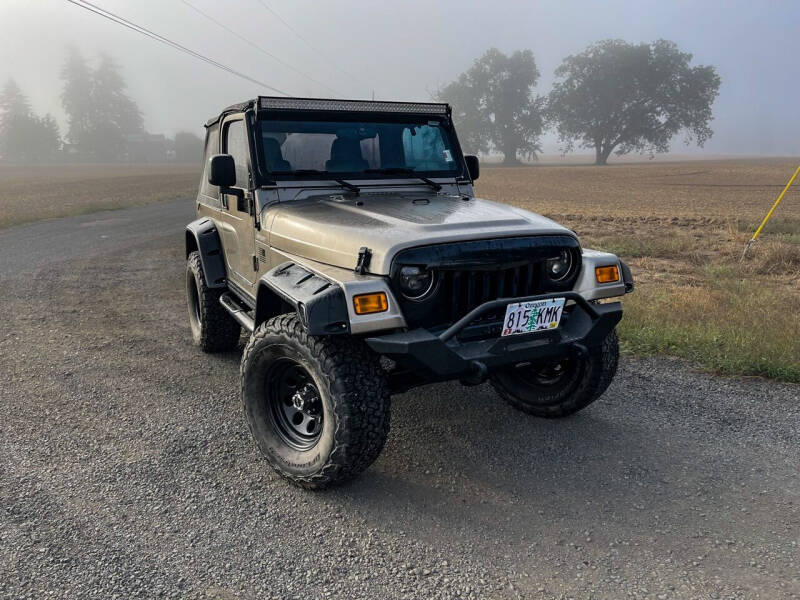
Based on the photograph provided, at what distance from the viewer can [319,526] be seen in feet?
9.16

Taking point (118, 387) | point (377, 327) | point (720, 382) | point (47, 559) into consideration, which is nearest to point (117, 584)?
point (47, 559)

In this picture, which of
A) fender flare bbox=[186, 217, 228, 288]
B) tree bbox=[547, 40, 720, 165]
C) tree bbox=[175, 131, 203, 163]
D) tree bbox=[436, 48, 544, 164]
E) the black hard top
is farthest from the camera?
tree bbox=[175, 131, 203, 163]

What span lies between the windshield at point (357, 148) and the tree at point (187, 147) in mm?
112523

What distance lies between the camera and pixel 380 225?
3125 millimetres

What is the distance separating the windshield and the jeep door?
0.71ft

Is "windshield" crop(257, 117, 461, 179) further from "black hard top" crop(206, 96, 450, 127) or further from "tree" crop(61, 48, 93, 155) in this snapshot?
"tree" crop(61, 48, 93, 155)

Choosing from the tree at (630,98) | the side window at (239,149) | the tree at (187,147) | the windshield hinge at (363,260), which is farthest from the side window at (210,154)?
the tree at (187,147)

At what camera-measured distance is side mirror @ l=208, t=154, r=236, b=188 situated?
3.68 meters

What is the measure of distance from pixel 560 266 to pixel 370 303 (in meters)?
1.25

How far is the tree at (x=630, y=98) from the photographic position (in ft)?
264

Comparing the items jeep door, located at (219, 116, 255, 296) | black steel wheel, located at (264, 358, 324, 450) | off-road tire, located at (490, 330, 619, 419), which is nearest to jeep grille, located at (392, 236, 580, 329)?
off-road tire, located at (490, 330, 619, 419)

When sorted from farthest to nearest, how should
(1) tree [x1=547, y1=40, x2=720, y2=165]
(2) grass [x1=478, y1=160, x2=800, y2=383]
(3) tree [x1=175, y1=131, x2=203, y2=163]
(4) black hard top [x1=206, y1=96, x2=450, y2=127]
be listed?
(3) tree [x1=175, y1=131, x2=203, y2=163], (1) tree [x1=547, y1=40, x2=720, y2=165], (2) grass [x1=478, y1=160, x2=800, y2=383], (4) black hard top [x1=206, y1=96, x2=450, y2=127]

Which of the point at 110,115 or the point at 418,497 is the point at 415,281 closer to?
the point at 418,497

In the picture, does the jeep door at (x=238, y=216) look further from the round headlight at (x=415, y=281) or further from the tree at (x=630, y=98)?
the tree at (x=630, y=98)
